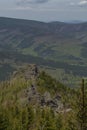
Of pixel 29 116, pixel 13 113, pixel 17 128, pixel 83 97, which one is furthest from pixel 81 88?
pixel 13 113

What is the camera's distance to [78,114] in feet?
164

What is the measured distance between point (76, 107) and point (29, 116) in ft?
175

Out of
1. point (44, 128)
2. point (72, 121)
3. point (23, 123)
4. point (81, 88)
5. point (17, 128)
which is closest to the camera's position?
point (81, 88)

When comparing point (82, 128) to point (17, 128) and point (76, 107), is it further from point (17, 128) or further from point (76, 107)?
point (17, 128)

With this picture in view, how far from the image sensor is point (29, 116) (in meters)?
102

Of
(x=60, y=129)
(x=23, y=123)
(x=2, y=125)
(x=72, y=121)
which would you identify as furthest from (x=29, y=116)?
(x=72, y=121)

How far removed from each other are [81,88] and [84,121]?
215 inches

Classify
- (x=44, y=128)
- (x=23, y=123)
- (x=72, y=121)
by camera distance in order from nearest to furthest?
(x=72, y=121)
(x=44, y=128)
(x=23, y=123)

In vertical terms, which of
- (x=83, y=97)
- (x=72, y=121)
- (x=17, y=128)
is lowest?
(x=17, y=128)

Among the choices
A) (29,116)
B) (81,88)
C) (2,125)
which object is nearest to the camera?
(81,88)

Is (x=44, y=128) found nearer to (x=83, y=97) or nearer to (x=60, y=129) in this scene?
(x=60, y=129)

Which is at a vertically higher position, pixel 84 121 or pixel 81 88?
pixel 81 88

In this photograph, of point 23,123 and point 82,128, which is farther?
point 23,123

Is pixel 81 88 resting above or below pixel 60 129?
above
